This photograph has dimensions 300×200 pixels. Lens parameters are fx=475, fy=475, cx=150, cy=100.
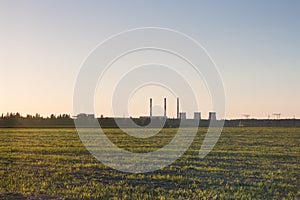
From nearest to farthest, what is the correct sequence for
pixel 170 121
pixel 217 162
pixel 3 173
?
pixel 3 173
pixel 217 162
pixel 170 121

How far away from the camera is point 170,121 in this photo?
100938 millimetres

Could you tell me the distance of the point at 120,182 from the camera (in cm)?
1612

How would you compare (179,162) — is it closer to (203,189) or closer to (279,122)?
(203,189)

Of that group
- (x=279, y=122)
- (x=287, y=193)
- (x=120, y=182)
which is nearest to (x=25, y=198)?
(x=120, y=182)

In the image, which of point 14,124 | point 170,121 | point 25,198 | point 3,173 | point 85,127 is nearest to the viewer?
point 25,198

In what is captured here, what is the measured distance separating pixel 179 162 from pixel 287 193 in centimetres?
870

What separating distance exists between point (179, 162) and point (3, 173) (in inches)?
327

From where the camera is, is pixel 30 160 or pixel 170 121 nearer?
pixel 30 160

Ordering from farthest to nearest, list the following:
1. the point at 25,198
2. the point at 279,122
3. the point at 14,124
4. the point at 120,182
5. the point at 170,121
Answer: the point at 279,122 → the point at 170,121 → the point at 14,124 → the point at 120,182 → the point at 25,198

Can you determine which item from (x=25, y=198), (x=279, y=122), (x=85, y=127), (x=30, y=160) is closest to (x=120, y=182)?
(x=25, y=198)

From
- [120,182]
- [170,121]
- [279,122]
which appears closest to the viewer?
[120,182]

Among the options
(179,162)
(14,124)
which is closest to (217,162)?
(179,162)

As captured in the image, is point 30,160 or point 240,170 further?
point 30,160

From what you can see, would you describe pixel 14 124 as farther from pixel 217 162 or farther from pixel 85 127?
pixel 217 162
